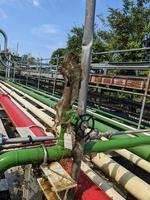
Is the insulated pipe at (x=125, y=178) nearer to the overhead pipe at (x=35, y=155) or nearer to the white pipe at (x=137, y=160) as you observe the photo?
the white pipe at (x=137, y=160)

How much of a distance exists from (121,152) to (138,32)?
19897 mm

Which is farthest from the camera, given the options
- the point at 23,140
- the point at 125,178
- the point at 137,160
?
the point at 137,160

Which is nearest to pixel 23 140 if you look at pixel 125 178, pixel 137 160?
pixel 125 178

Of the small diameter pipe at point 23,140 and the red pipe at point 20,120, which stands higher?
the small diameter pipe at point 23,140

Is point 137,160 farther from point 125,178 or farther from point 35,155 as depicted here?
point 35,155

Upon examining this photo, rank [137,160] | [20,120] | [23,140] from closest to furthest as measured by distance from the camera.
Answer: [23,140] → [137,160] → [20,120]

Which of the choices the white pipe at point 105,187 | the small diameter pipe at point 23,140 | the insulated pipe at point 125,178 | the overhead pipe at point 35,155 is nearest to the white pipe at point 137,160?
the insulated pipe at point 125,178

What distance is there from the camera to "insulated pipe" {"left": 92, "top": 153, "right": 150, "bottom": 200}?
2441mm

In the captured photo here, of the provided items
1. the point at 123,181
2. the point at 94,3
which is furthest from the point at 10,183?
the point at 94,3

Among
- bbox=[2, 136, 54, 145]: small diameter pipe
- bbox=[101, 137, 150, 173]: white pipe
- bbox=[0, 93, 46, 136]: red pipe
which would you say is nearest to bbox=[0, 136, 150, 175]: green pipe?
bbox=[2, 136, 54, 145]: small diameter pipe

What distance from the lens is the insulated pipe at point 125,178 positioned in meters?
2.44

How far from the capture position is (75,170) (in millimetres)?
Result: 2107

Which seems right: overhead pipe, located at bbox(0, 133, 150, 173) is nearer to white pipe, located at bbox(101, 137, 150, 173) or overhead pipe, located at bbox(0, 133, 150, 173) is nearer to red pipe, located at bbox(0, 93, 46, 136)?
white pipe, located at bbox(101, 137, 150, 173)

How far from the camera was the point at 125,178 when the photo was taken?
270cm
